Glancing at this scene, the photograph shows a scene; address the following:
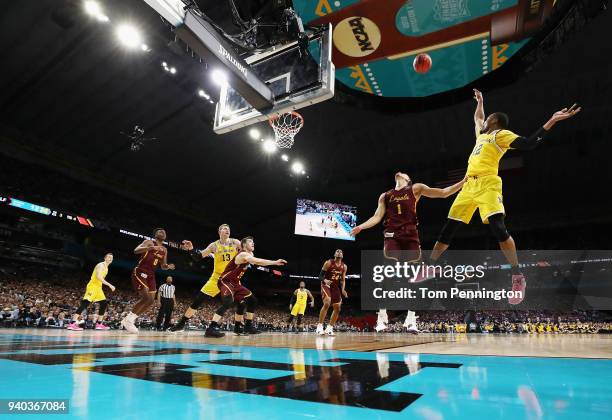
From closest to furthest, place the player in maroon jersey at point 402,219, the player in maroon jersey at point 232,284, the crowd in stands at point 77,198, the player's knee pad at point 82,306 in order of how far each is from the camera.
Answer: the player in maroon jersey at point 402,219 → the player in maroon jersey at point 232,284 → the player's knee pad at point 82,306 → the crowd in stands at point 77,198

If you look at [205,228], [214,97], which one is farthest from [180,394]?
[205,228]

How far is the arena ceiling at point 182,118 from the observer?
468 inches

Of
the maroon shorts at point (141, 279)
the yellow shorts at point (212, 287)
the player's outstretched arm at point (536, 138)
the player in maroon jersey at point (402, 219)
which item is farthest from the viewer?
the maroon shorts at point (141, 279)

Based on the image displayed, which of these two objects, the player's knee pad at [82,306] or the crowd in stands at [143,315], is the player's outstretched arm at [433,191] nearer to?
the player's knee pad at [82,306]

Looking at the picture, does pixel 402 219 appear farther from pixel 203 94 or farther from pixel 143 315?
pixel 143 315

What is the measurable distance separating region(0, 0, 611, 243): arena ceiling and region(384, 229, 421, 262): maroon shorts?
7.37 metres

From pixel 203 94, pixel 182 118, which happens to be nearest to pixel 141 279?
pixel 203 94

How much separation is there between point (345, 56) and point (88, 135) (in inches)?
529

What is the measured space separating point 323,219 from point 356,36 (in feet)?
52.0

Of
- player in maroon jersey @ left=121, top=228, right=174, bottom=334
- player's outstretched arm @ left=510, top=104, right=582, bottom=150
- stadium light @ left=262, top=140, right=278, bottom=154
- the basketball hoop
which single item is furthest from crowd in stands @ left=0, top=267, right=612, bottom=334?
player's outstretched arm @ left=510, top=104, right=582, bottom=150

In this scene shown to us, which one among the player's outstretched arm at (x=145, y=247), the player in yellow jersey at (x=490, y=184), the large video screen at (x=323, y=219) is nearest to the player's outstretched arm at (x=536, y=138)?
the player in yellow jersey at (x=490, y=184)

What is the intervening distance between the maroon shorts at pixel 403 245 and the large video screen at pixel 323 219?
59.9 feet

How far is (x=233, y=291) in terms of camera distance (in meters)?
6.49

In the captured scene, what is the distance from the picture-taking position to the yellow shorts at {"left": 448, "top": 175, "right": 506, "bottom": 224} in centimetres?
382
